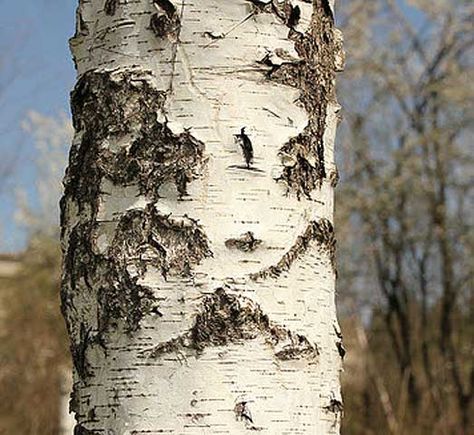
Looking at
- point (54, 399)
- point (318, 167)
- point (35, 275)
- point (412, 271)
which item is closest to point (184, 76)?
point (318, 167)

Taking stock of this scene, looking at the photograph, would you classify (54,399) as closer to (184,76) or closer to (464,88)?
(464,88)

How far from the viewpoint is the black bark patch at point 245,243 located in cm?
99

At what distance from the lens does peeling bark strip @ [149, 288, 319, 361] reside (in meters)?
0.97

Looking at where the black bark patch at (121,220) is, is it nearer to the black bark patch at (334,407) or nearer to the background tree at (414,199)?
the black bark patch at (334,407)

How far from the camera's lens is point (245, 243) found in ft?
3.25

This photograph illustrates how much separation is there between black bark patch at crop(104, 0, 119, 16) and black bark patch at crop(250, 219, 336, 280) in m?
0.31

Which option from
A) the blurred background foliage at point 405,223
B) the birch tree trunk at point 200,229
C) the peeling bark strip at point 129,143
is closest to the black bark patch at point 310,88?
the birch tree trunk at point 200,229

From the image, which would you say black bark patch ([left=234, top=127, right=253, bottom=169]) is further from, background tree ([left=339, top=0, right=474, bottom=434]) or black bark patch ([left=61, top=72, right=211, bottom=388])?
background tree ([left=339, top=0, right=474, bottom=434])

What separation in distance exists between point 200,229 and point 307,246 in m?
0.12

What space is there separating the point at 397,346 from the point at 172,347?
12062 mm

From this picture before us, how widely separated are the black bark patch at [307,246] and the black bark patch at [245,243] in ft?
0.09

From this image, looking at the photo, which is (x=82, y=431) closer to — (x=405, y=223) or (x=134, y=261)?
(x=134, y=261)

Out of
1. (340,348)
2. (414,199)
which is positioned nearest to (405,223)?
(414,199)

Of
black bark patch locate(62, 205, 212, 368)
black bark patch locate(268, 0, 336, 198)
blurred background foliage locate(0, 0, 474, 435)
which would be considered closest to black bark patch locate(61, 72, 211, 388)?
black bark patch locate(62, 205, 212, 368)
